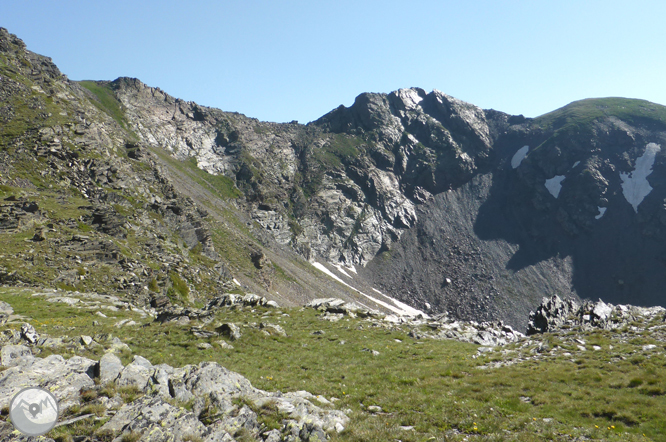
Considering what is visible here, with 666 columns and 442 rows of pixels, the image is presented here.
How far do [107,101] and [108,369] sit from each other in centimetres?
18757

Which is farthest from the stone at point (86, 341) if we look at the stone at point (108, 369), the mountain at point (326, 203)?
the mountain at point (326, 203)

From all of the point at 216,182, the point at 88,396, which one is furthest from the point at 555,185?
→ the point at 88,396

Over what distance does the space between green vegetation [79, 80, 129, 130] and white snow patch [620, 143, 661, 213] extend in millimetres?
229698

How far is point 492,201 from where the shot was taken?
171 metres

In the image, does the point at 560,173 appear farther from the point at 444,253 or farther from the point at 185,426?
the point at 185,426

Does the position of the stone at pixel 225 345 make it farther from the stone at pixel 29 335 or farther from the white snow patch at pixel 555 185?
the white snow patch at pixel 555 185

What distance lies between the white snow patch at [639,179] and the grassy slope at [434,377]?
166672 millimetres

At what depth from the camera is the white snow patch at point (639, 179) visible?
14612 cm

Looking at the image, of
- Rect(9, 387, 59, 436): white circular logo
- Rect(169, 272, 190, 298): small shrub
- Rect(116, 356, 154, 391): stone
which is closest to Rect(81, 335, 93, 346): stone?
Rect(116, 356, 154, 391): stone

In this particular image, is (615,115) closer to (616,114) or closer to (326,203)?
(616,114)

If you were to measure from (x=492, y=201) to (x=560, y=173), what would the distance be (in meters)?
37.2

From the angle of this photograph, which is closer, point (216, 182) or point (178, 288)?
point (178, 288)

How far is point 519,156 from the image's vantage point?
183750mm

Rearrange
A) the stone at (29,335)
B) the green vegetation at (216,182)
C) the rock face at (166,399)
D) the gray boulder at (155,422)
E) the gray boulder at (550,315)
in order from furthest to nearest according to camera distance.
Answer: the green vegetation at (216,182) < the gray boulder at (550,315) < the stone at (29,335) < the rock face at (166,399) < the gray boulder at (155,422)
